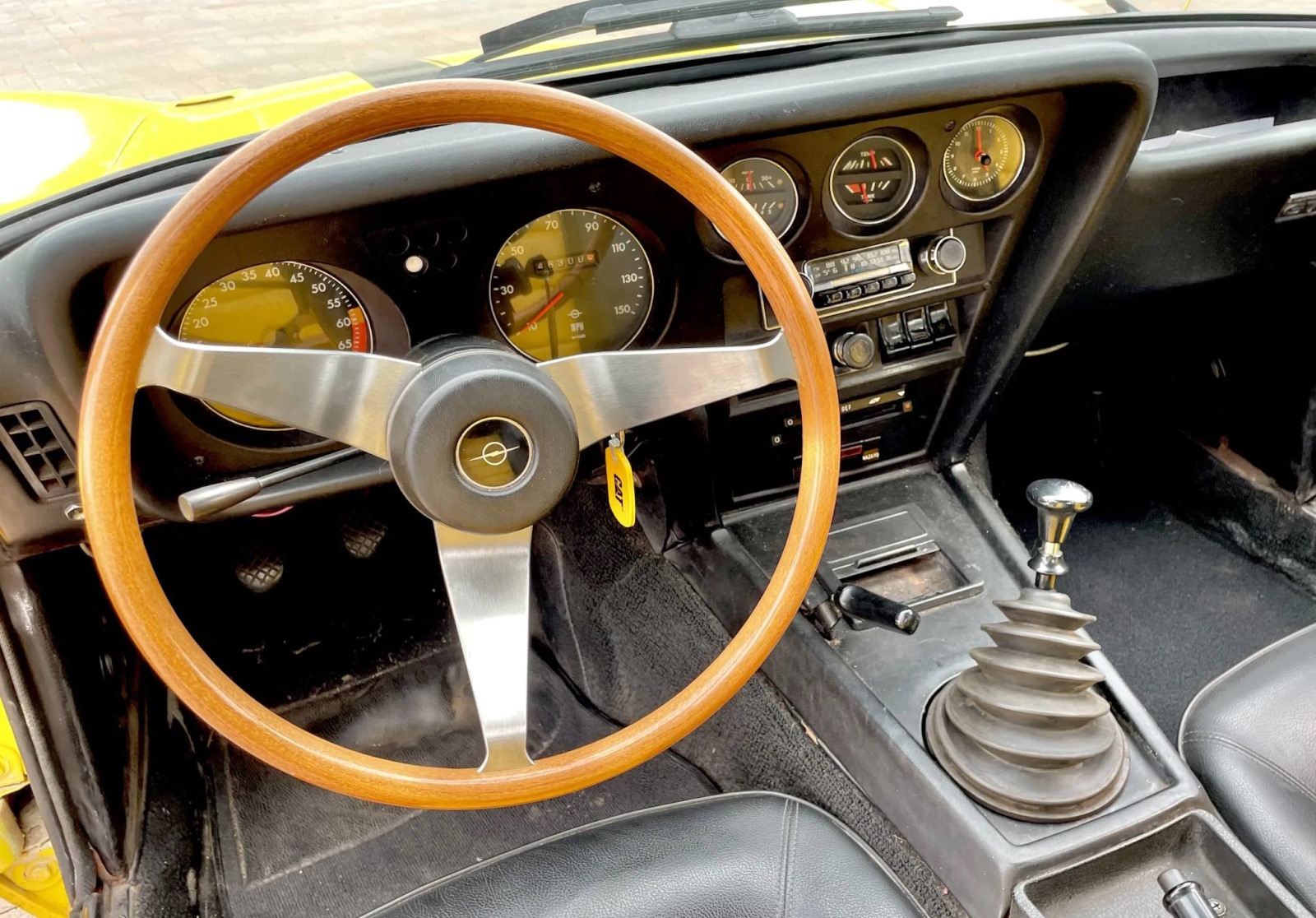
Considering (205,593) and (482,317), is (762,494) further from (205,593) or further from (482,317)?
(205,593)

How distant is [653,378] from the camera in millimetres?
1058

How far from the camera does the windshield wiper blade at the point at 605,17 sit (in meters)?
1.27

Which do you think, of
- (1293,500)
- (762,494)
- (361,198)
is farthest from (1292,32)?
(361,198)

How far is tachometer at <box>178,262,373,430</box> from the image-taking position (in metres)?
1.14

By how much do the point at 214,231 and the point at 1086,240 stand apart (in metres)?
Result: 1.20

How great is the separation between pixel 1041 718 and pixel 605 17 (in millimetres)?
1021

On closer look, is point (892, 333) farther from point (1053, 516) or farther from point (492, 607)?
point (492, 607)

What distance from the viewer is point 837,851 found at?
116 cm

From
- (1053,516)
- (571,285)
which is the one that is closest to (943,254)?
(1053,516)

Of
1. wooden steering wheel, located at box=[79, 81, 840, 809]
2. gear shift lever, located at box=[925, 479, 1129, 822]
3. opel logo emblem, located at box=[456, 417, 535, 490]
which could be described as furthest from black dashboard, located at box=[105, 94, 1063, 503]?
gear shift lever, located at box=[925, 479, 1129, 822]

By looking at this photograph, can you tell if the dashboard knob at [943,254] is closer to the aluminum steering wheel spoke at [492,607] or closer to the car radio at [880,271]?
the car radio at [880,271]

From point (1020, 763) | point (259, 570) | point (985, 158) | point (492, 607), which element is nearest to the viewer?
point (492, 607)

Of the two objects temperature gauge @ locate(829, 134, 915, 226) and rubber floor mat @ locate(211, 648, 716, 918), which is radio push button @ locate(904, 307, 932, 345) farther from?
rubber floor mat @ locate(211, 648, 716, 918)

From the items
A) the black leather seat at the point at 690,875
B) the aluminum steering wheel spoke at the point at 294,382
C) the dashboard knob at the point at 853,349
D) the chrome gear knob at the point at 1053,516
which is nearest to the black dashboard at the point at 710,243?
the dashboard knob at the point at 853,349
